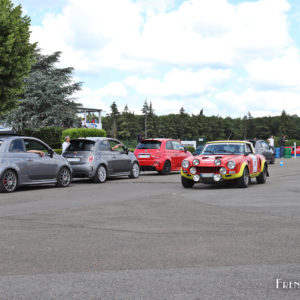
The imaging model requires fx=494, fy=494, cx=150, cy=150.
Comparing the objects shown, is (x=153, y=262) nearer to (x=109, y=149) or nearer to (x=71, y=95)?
(x=109, y=149)

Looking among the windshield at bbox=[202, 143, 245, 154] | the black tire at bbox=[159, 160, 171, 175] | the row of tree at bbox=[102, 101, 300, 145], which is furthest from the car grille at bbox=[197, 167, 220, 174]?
the row of tree at bbox=[102, 101, 300, 145]

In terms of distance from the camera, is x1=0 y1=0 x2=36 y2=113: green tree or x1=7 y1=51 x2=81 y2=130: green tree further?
x1=7 y1=51 x2=81 y2=130: green tree

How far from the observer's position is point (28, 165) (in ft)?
47.1

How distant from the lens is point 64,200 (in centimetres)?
1170

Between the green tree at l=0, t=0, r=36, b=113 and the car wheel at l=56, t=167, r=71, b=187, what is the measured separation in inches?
271

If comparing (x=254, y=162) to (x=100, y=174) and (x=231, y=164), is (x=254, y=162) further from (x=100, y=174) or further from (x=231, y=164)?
(x=100, y=174)

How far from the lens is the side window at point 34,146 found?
14.7 metres

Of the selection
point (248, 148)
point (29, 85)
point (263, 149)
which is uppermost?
point (29, 85)

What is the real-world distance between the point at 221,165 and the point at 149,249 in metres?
8.31

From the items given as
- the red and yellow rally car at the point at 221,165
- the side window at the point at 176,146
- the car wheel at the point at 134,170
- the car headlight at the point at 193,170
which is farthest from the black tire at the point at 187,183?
the side window at the point at 176,146

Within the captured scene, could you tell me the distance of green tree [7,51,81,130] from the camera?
46406mm

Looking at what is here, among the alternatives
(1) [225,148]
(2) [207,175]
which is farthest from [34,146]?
(1) [225,148]

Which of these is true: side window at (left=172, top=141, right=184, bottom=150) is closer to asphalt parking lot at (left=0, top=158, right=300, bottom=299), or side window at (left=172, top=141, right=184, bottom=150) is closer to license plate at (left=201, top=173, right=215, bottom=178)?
license plate at (left=201, top=173, right=215, bottom=178)

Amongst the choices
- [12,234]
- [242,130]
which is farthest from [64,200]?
[242,130]
